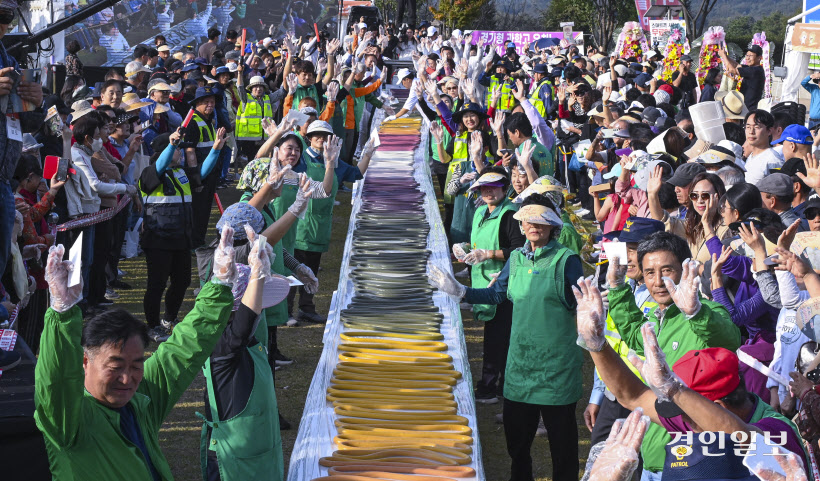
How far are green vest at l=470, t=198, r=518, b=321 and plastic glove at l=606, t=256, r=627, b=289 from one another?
7.79ft

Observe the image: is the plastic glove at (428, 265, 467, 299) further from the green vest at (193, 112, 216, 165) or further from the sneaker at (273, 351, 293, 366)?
the green vest at (193, 112, 216, 165)

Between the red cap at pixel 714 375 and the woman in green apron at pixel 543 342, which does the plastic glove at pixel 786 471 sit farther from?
the woman in green apron at pixel 543 342

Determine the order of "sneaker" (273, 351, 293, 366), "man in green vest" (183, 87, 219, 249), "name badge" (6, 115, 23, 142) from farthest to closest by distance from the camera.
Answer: "man in green vest" (183, 87, 219, 249), "sneaker" (273, 351, 293, 366), "name badge" (6, 115, 23, 142)

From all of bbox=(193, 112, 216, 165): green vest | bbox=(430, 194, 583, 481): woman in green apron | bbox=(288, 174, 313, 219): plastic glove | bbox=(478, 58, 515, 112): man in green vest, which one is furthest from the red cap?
bbox=(478, 58, 515, 112): man in green vest

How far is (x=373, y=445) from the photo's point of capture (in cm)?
543

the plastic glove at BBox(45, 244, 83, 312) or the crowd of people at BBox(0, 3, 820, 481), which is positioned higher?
the plastic glove at BBox(45, 244, 83, 312)

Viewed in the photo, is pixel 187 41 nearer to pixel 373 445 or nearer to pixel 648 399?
pixel 373 445

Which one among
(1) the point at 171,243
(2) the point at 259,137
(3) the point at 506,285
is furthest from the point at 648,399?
(2) the point at 259,137

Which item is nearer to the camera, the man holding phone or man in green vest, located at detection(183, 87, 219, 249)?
the man holding phone

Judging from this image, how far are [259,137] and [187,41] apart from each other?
14483mm

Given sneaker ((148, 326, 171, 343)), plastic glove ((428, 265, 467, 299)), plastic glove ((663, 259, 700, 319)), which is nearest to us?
plastic glove ((663, 259, 700, 319))

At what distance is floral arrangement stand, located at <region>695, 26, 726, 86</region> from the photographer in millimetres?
17406

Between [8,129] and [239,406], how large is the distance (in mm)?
2141

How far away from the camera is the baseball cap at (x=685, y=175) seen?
21.7 feet
